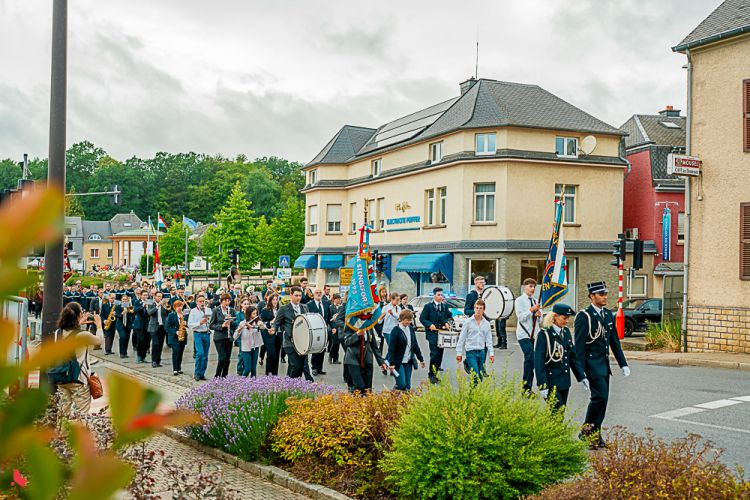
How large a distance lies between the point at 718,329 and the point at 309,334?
41.0 ft

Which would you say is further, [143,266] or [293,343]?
[143,266]

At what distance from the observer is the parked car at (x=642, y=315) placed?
27.0 m

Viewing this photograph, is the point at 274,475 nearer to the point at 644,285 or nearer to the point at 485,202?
the point at 485,202

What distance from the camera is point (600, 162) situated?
36125 mm

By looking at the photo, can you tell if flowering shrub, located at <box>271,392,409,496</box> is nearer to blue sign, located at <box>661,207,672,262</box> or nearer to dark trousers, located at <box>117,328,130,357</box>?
dark trousers, located at <box>117,328,130,357</box>

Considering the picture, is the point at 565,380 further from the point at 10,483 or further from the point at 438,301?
the point at 10,483

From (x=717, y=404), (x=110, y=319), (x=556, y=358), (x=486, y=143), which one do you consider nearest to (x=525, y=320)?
(x=717, y=404)

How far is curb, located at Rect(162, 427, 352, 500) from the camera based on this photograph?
7254 millimetres

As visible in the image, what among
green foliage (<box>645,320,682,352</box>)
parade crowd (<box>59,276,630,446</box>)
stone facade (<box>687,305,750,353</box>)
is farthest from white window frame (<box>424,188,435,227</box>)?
stone facade (<box>687,305,750,353</box>)

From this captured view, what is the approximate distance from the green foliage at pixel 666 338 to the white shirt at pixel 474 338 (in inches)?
397

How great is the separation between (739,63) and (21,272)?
75.5 feet

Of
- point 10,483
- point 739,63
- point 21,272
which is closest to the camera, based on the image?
point 21,272

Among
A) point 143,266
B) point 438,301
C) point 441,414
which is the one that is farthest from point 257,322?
point 143,266

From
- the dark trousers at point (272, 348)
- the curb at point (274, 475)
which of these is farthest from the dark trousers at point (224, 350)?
the curb at point (274, 475)
